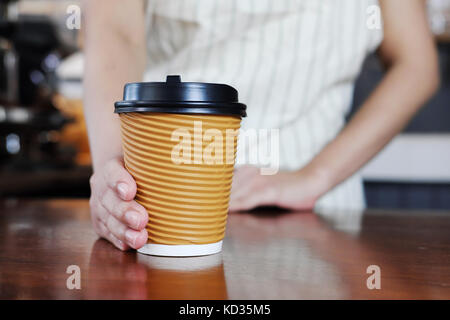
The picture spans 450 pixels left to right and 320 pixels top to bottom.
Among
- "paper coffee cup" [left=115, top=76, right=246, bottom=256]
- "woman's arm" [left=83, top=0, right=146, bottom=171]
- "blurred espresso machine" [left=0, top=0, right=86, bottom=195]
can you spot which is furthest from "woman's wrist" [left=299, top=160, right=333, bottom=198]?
"blurred espresso machine" [left=0, top=0, right=86, bottom=195]

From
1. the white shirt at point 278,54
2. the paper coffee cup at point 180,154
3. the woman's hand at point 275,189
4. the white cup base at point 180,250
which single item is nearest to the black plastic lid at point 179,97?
the paper coffee cup at point 180,154

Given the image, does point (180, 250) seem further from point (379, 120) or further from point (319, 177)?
point (379, 120)

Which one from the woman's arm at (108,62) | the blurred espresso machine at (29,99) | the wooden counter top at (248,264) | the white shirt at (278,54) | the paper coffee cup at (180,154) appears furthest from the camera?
the blurred espresso machine at (29,99)

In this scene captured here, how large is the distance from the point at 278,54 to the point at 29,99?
1592 millimetres

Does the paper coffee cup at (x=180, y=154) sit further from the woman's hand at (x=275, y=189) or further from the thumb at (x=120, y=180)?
the woman's hand at (x=275, y=189)

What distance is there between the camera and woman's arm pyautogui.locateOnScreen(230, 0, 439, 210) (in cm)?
108

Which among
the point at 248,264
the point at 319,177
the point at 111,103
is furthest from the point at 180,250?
the point at 319,177

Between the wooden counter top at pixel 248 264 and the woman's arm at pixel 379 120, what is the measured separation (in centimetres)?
19

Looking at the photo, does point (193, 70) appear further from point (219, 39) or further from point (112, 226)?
point (112, 226)

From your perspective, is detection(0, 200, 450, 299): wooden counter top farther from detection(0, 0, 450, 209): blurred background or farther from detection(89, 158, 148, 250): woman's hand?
detection(0, 0, 450, 209): blurred background

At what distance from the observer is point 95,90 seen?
90 centimetres

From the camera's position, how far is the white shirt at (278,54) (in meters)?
1.34

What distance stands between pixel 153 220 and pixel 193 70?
83cm

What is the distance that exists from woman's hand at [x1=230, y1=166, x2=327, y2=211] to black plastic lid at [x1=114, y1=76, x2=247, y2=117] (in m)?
0.53
